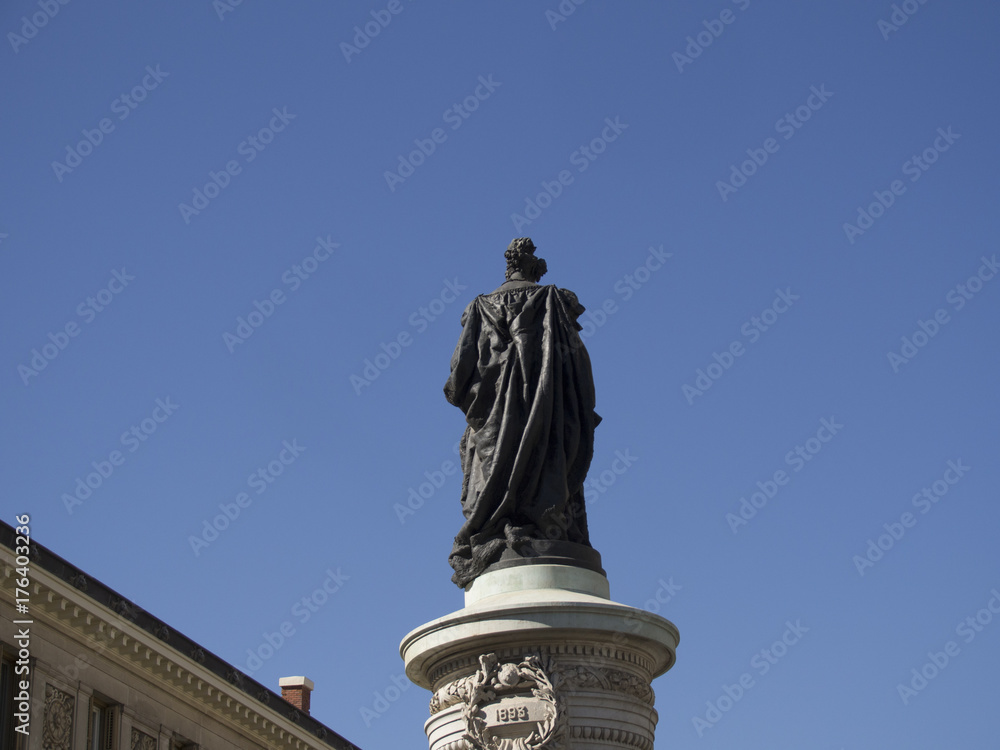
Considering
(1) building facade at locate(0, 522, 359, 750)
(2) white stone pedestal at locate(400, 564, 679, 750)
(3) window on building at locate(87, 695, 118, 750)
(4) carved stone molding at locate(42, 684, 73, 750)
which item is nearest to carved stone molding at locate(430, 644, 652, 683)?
(2) white stone pedestal at locate(400, 564, 679, 750)

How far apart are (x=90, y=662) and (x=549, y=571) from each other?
27.6 meters

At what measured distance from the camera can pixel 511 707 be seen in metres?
10.4

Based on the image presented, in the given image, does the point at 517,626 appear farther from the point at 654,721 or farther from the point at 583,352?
the point at 583,352

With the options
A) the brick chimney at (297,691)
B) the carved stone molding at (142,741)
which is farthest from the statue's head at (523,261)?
the brick chimney at (297,691)

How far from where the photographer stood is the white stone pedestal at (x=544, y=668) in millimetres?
10305

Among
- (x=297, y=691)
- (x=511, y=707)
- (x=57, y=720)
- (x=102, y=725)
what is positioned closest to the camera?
(x=511, y=707)

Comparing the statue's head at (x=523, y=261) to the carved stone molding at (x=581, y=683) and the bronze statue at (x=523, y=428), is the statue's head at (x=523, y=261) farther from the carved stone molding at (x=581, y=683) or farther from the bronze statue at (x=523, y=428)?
the carved stone molding at (x=581, y=683)

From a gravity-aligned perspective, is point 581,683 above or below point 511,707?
above

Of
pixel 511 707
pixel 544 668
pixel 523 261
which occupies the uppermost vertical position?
pixel 523 261

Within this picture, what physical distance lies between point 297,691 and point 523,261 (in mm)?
39658

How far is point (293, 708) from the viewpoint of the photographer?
45969 millimetres

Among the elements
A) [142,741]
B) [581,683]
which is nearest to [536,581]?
[581,683]

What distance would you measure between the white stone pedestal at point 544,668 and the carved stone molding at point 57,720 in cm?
2483

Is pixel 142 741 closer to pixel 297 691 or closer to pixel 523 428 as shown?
pixel 297 691
